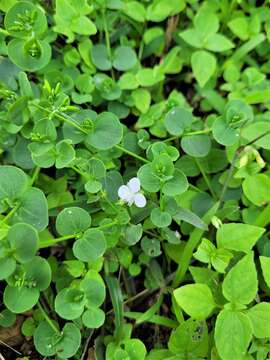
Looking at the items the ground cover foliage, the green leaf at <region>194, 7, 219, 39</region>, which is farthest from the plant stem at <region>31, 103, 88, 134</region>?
the green leaf at <region>194, 7, 219, 39</region>

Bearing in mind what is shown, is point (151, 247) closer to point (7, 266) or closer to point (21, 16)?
point (7, 266)

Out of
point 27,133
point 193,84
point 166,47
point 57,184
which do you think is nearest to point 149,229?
point 57,184

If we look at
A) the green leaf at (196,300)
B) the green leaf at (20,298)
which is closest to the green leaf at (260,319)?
the green leaf at (196,300)

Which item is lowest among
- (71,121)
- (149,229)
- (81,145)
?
→ (149,229)

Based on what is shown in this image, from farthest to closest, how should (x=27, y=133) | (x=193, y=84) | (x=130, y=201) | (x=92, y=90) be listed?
(x=193, y=84), (x=92, y=90), (x=27, y=133), (x=130, y=201)

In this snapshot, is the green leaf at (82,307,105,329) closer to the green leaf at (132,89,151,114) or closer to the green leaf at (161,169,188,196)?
the green leaf at (161,169,188,196)

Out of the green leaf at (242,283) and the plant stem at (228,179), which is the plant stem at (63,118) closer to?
the plant stem at (228,179)

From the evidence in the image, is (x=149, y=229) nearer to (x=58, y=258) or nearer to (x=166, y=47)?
(x=58, y=258)

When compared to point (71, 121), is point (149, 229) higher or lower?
lower
